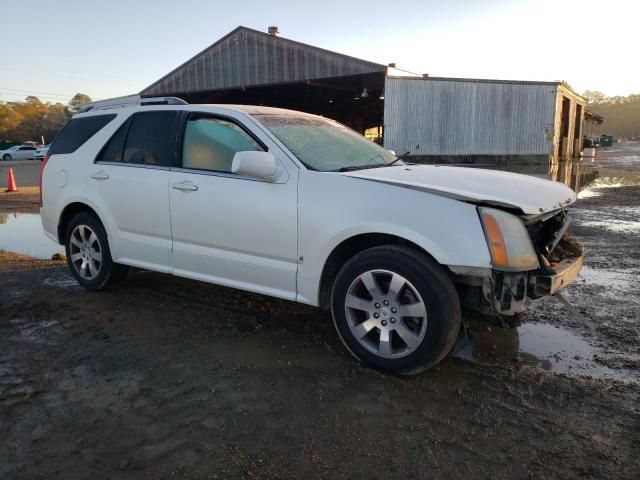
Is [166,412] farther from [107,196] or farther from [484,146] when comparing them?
[484,146]

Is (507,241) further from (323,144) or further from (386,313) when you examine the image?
(323,144)

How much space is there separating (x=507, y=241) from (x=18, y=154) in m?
Result: 52.1

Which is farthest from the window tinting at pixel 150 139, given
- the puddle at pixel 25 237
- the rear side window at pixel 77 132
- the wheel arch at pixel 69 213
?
the puddle at pixel 25 237

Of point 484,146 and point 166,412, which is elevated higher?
point 484,146

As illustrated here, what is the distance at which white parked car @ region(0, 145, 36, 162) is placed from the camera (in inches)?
1772

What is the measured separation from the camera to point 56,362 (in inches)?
143

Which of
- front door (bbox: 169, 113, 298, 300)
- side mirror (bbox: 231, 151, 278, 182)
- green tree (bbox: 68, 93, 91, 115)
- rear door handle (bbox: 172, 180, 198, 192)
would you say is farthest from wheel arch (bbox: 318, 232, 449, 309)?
green tree (bbox: 68, 93, 91, 115)

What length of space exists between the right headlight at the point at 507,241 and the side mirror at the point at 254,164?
1.51 metres

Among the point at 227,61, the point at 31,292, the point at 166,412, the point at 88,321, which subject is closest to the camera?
the point at 166,412

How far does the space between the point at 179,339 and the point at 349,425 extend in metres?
1.78

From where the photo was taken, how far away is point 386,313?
3336 millimetres

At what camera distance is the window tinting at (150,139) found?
4.52 m

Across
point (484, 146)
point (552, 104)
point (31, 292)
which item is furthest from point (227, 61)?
point (31, 292)

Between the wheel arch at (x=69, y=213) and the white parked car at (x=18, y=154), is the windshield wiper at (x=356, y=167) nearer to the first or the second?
the wheel arch at (x=69, y=213)
